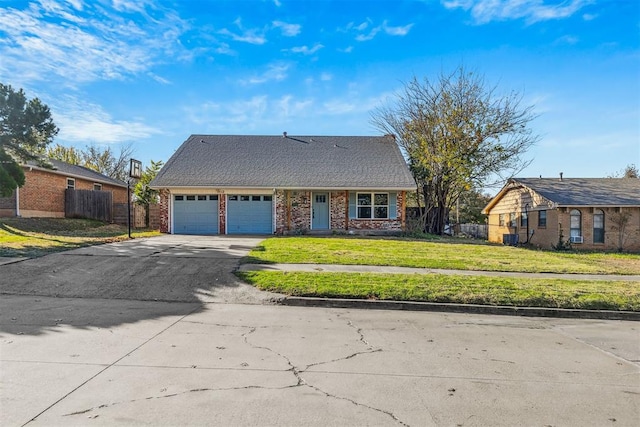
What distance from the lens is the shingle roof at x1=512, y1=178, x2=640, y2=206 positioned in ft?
65.5

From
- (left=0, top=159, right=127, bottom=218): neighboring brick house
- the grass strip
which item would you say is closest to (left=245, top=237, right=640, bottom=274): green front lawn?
the grass strip

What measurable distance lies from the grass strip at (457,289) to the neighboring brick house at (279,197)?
12.6m

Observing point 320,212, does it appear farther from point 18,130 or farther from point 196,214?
point 18,130

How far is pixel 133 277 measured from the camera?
9234mm

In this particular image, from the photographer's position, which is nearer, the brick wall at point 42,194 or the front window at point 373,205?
the brick wall at point 42,194

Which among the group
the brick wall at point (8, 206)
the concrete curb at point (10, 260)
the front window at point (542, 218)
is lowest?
the concrete curb at point (10, 260)

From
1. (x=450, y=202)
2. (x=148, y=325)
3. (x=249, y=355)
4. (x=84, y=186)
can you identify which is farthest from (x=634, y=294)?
(x=84, y=186)

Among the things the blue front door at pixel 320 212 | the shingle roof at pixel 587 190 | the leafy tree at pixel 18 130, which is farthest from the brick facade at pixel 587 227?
the leafy tree at pixel 18 130

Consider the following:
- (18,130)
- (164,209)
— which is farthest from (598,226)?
(18,130)

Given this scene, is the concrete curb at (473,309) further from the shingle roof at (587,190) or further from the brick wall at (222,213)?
the brick wall at (222,213)

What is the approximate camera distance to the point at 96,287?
8.49m

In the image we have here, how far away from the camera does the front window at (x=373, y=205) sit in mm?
22469

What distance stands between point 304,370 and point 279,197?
59.0ft

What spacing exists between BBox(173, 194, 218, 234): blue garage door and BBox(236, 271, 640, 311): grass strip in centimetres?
1299
